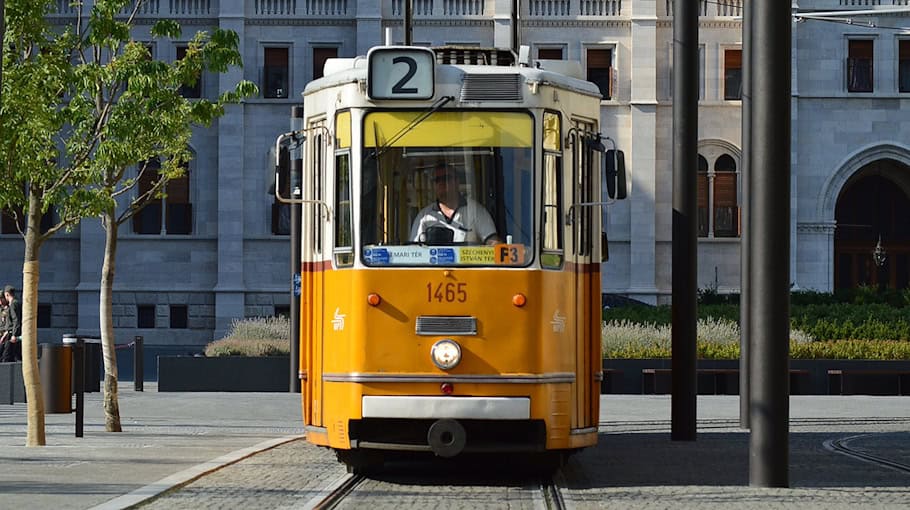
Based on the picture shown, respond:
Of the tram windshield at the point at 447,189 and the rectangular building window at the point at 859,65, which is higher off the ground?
the rectangular building window at the point at 859,65

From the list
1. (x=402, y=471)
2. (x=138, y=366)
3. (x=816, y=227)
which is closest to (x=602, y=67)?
(x=816, y=227)

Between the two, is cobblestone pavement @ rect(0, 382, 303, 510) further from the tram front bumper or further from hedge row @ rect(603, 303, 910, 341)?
hedge row @ rect(603, 303, 910, 341)

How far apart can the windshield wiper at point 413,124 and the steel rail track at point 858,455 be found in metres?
5.09

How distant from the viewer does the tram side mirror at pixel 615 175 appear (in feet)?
41.3

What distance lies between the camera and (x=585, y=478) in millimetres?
13828

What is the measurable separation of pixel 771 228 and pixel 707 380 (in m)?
17.2

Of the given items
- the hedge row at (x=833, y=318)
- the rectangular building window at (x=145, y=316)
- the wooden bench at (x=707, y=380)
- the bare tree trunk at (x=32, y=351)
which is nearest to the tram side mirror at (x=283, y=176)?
the bare tree trunk at (x=32, y=351)

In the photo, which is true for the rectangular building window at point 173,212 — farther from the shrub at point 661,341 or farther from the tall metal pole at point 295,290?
the tall metal pole at point 295,290

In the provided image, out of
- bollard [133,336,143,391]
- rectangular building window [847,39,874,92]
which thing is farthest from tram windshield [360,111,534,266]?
rectangular building window [847,39,874,92]

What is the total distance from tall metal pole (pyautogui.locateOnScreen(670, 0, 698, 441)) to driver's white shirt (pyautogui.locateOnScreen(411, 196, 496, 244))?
5.23m

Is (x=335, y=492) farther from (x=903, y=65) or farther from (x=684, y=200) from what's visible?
(x=903, y=65)

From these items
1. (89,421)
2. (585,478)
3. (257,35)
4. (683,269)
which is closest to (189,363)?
(89,421)

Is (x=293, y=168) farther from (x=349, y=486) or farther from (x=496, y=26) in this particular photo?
(x=496, y=26)

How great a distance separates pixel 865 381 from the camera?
29.6 meters
